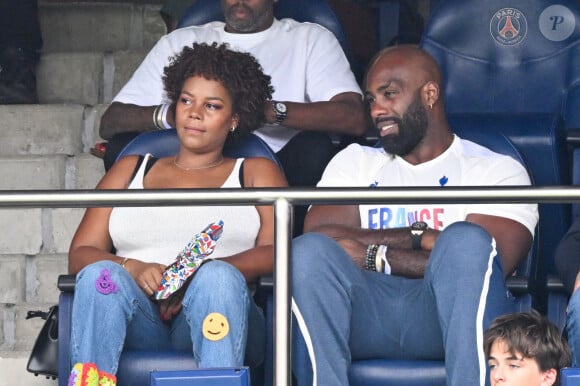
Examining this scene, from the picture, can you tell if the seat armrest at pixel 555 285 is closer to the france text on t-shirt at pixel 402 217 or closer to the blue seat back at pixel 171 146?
the france text on t-shirt at pixel 402 217

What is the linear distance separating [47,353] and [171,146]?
0.77 meters

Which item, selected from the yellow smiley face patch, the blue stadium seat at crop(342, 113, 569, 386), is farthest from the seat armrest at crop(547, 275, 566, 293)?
the yellow smiley face patch

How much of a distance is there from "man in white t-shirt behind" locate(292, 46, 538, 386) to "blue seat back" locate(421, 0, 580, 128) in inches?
13.6

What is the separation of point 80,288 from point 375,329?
67 cm

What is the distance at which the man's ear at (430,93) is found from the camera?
4.06m

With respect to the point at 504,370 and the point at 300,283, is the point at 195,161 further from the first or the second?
the point at 504,370

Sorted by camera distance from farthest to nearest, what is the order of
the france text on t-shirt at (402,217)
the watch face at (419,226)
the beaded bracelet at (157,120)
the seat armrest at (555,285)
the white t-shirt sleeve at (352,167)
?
the beaded bracelet at (157,120) < the white t-shirt sleeve at (352,167) < the france text on t-shirt at (402,217) < the watch face at (419,226) < the seat armrest at (555,285)

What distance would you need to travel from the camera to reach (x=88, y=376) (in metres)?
3.35

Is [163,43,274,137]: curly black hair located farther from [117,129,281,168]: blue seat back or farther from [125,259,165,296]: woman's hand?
[125,259,165,296]: woman's hand

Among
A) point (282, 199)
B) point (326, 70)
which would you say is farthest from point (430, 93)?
point (282, 199)

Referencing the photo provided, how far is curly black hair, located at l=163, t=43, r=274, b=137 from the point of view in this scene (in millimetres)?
4051

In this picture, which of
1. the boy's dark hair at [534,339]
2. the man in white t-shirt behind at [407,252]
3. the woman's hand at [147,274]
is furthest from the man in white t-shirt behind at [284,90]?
the boy's dark hair at [534,339]

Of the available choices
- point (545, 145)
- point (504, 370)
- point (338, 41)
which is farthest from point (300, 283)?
point (338, 41)

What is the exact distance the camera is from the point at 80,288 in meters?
3.47
